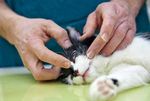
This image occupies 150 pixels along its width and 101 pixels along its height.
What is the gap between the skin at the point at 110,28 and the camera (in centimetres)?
116

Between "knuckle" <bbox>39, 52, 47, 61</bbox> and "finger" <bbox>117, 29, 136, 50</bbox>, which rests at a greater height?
"knuckle" <bbox>39, 52, 47, 61</bbox>

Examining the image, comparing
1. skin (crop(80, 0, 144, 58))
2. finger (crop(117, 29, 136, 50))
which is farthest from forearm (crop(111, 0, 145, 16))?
finger (crop(117, 29, 136, 50))

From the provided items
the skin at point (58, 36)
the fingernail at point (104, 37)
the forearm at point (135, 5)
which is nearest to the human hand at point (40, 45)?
the skin at point (58, 36)

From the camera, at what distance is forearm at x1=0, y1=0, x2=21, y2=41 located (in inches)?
51.9

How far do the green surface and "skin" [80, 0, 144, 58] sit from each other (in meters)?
0.13

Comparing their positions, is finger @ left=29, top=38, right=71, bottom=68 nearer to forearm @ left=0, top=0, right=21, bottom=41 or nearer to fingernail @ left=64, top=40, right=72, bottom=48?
fingernail @ left=64, top=40, right=72, bottom=48

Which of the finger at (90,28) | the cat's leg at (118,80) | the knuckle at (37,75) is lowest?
the knuckle at (37,75)

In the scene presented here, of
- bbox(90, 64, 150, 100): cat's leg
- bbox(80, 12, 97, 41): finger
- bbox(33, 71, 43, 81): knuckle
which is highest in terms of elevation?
bbox(80, 12, 97, 41): finger

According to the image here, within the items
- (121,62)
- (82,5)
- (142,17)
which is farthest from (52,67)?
(142,17)

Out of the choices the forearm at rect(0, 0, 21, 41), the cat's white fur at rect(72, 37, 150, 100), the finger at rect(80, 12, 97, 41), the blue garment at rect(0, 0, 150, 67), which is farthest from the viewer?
the blue garment at rect(0, 0, 150, 67)

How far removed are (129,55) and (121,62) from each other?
32 mm

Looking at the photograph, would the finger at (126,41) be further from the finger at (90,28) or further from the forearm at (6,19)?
the forearm at (6,19)

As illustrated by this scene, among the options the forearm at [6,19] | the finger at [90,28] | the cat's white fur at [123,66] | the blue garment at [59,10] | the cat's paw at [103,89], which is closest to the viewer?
the cat's paw at [103,89]

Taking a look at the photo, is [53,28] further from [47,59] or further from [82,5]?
[82,5]
